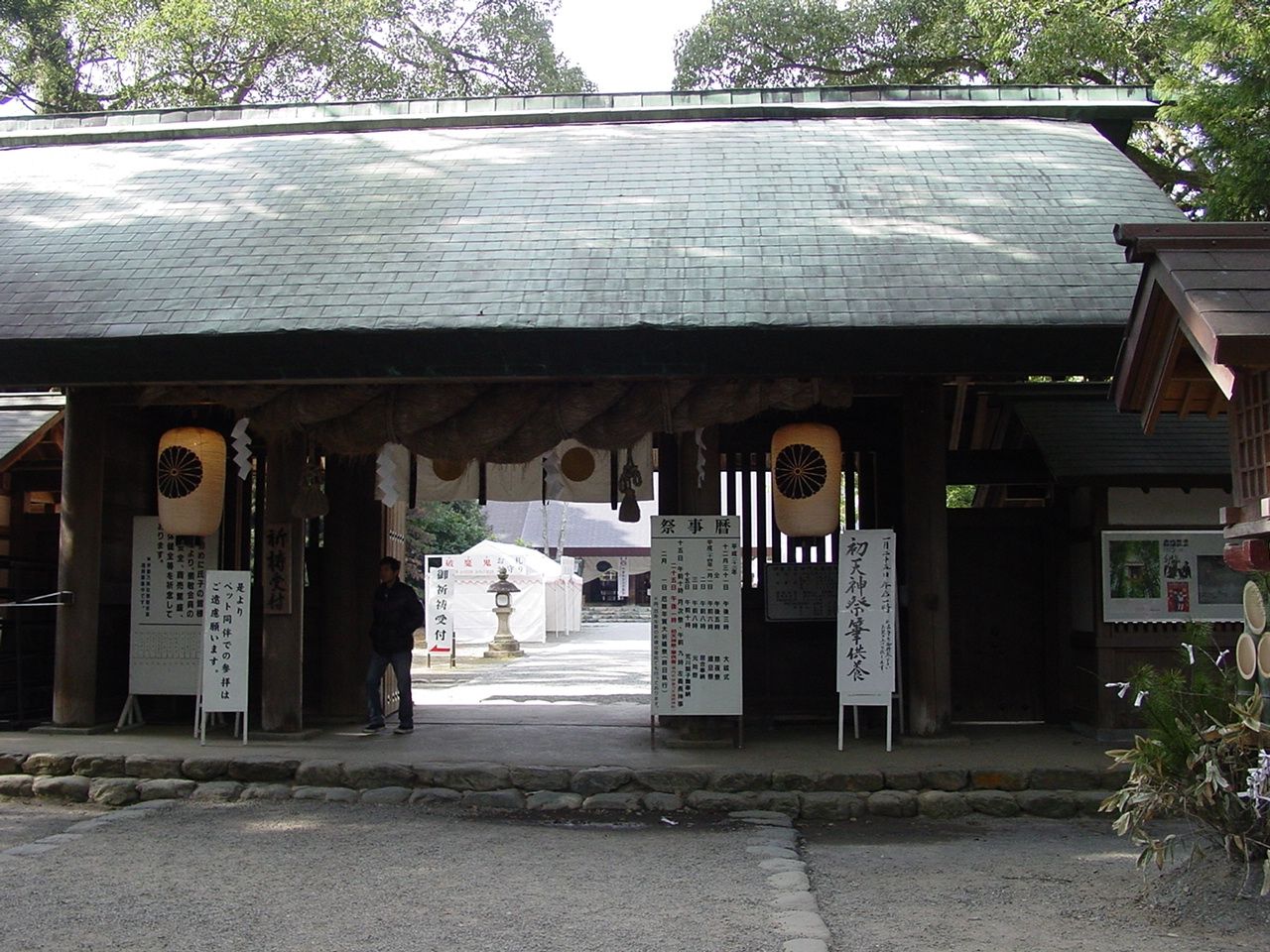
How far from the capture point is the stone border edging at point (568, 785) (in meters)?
8.17

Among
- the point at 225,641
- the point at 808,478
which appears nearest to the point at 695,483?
the point at 808,478

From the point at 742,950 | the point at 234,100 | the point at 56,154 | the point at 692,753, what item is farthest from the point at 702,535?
the point at 234,100

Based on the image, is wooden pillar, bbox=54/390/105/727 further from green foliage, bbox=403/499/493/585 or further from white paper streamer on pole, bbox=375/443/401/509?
green foliage, bbox=403/499/493/585

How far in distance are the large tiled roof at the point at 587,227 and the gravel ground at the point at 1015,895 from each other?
11.7 feet

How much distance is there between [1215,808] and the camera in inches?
217

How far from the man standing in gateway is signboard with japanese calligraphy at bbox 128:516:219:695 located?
156cm

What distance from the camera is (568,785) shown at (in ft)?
28.1

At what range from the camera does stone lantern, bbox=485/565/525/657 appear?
2636 centimetres

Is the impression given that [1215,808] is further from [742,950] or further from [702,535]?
[702,535]

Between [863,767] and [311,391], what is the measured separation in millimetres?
5291

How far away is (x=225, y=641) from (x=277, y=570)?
72 centimetres

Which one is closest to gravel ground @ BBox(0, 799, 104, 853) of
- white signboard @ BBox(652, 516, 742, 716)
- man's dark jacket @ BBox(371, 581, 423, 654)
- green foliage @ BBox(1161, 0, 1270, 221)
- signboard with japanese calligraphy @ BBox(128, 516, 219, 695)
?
signboard with japanese calligraphy @ BBox(128, 516, 219, 695)

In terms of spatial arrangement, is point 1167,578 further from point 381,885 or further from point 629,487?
point 381,885

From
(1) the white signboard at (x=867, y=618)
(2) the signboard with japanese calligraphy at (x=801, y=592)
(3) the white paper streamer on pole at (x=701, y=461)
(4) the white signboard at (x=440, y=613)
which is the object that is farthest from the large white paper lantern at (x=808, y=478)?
(4) the white signboard at (x=440, y=613)
